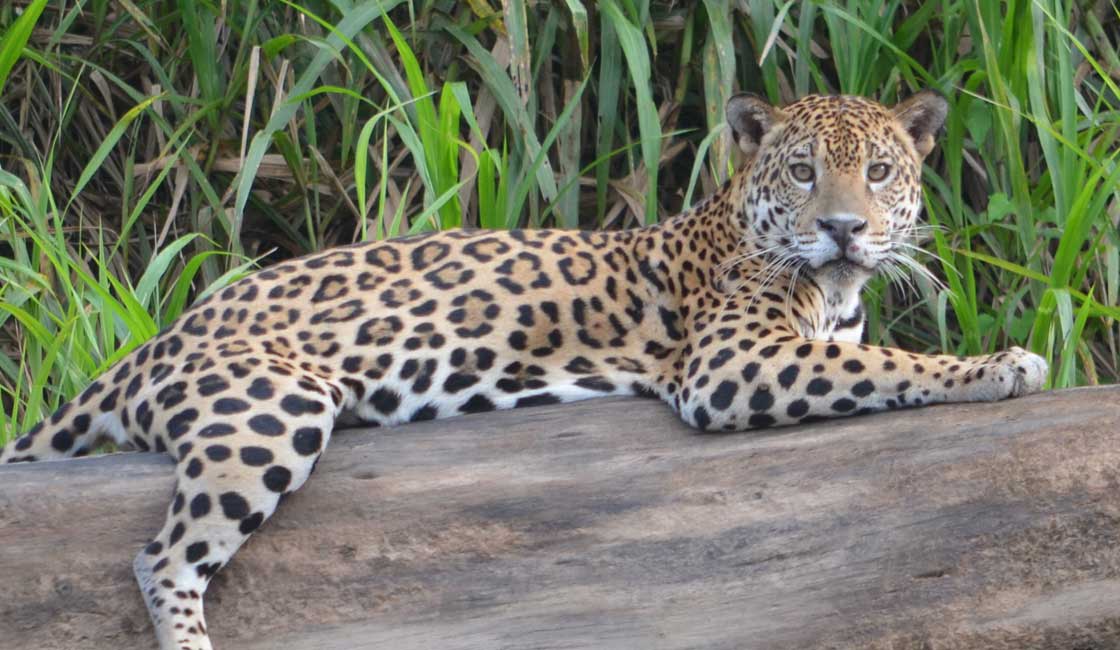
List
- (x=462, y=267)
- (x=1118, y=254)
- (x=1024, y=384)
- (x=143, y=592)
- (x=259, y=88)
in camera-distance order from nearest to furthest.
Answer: (x=143, y=592) < (x=1024, y=384) < (x=462, y=267) < (x=1118, y=254) < (x=259, y=88)

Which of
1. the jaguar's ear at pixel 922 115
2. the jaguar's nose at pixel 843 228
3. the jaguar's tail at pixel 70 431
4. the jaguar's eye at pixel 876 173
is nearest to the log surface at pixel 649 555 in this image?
the jaguar's tail at pixel 70 431

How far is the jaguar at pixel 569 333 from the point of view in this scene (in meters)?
4.54

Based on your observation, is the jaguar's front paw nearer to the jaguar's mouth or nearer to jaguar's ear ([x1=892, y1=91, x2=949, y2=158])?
the jaguar's mouth

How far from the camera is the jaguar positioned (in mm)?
4539

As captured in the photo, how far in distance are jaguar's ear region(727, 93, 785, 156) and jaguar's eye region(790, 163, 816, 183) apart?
0.92 ft

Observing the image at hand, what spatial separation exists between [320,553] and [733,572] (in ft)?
3.49

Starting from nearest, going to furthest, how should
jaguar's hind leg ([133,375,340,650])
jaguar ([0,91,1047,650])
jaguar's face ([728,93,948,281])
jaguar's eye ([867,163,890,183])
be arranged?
jaguar's hind leg ([133,375,340,650])
jaguar ([0,91,1047,650])
jaguar's face ([728,93,948,281])
jaguar's eye ([867,163,890,183])

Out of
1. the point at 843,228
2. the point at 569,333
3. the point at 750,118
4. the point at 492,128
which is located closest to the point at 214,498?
the point at 569,333

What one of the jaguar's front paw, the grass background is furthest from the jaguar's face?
the grass background

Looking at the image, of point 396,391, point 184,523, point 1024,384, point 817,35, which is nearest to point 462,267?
point 396,391

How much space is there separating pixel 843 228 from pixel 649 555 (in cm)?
113

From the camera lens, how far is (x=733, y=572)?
4.37 metres

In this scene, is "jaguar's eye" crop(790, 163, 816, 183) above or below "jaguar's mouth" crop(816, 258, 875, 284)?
above

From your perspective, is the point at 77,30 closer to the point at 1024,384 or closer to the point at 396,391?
the point at 396,391
